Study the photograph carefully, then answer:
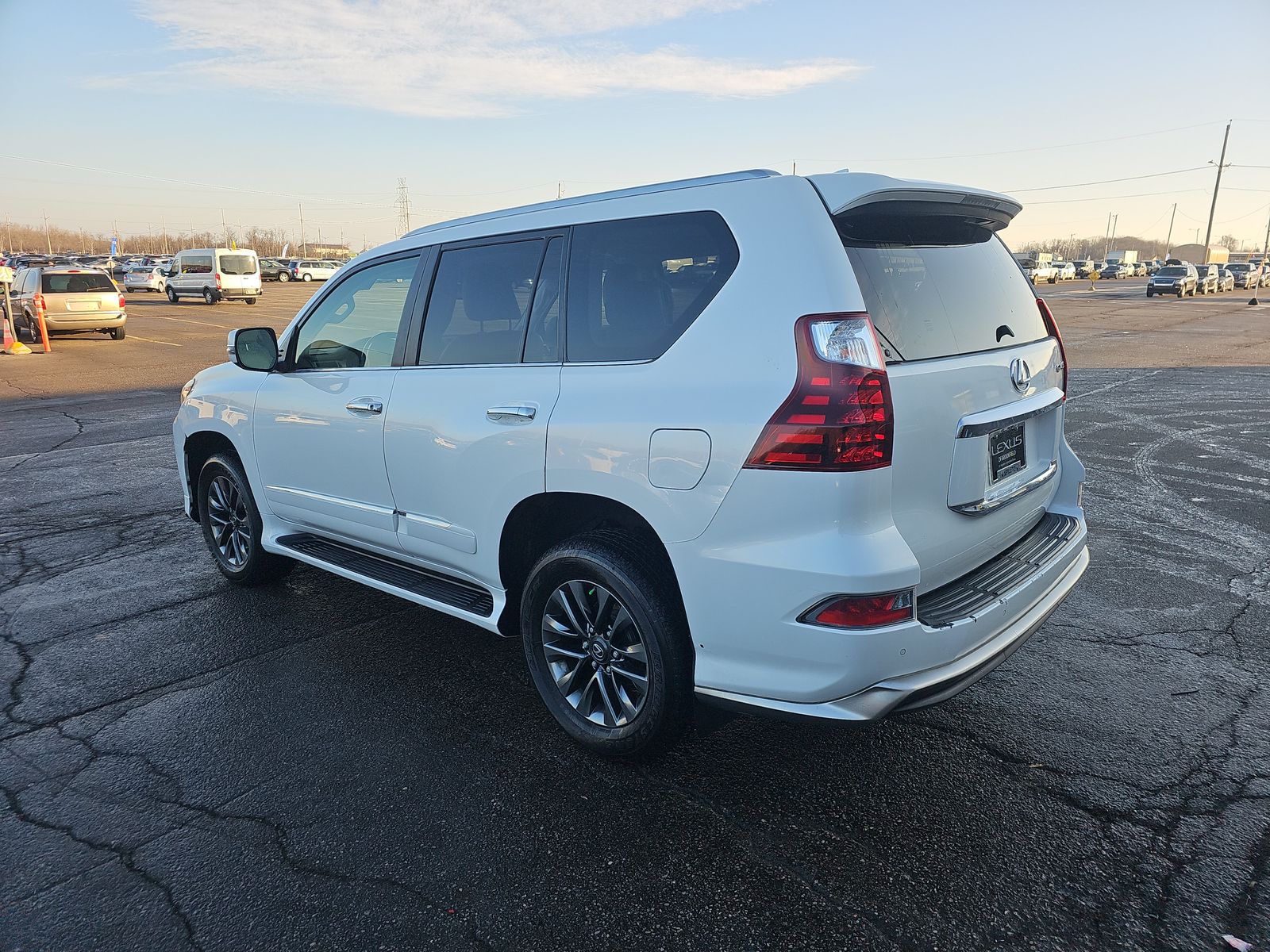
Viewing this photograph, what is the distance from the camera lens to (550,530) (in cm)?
340

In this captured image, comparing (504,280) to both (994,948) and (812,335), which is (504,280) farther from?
(994,948)

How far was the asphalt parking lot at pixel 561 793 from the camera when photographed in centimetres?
240

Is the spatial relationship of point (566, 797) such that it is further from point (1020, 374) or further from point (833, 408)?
point (1020, 374)

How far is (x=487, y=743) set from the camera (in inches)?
131

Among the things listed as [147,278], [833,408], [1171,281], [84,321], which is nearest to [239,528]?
[833,408]

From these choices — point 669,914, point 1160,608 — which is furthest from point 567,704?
point 1160,608

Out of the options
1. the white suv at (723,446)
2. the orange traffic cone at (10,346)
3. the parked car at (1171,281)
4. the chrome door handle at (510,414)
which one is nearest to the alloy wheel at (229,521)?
the white suv at (723,446)

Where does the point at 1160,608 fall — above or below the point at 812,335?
below

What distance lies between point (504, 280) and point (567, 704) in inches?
68.5

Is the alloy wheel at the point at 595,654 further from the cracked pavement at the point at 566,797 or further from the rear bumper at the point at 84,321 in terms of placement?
the rear bumper at the point at 84,321

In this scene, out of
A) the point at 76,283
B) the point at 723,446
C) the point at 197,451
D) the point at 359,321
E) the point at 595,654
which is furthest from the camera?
the point at 76,283

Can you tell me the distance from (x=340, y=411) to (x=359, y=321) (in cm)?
50

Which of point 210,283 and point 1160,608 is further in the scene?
point 210,283

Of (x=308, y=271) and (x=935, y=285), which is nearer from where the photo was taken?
(x=935, y=285)
